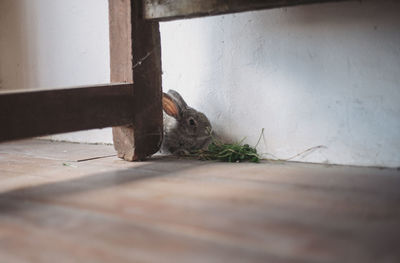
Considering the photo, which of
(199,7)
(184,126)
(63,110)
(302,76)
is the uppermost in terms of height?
(199,7)

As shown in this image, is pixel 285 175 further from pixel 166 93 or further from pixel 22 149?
pixel 22 149

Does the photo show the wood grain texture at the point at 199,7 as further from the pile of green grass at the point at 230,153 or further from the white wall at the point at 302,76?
the pile of green grass at the point at 230,153

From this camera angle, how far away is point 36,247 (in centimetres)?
130

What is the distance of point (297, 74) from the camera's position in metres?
2.41

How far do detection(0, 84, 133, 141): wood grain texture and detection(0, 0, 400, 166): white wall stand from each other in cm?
50

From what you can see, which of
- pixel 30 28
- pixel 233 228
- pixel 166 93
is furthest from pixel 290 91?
pixel 30 28

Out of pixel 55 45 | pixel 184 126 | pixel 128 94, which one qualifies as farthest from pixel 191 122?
pixel 55 45

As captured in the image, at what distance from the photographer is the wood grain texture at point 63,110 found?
190cm

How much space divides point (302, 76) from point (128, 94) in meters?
0.78

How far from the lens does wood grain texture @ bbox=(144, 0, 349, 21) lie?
2.02 metres

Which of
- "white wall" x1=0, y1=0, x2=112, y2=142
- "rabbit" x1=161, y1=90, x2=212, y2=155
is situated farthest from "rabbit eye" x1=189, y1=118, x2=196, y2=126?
"white wall" x1=0, y1=0, x2=112, y2=142

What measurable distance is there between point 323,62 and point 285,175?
565mm

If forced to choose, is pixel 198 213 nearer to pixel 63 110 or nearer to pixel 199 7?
pixel 63 110

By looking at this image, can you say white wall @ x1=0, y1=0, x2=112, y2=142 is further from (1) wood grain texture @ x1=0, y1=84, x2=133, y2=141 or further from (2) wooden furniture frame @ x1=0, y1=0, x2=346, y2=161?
(1) wood grain texture @ x1=0, y1=84, x2=133, y2=141
